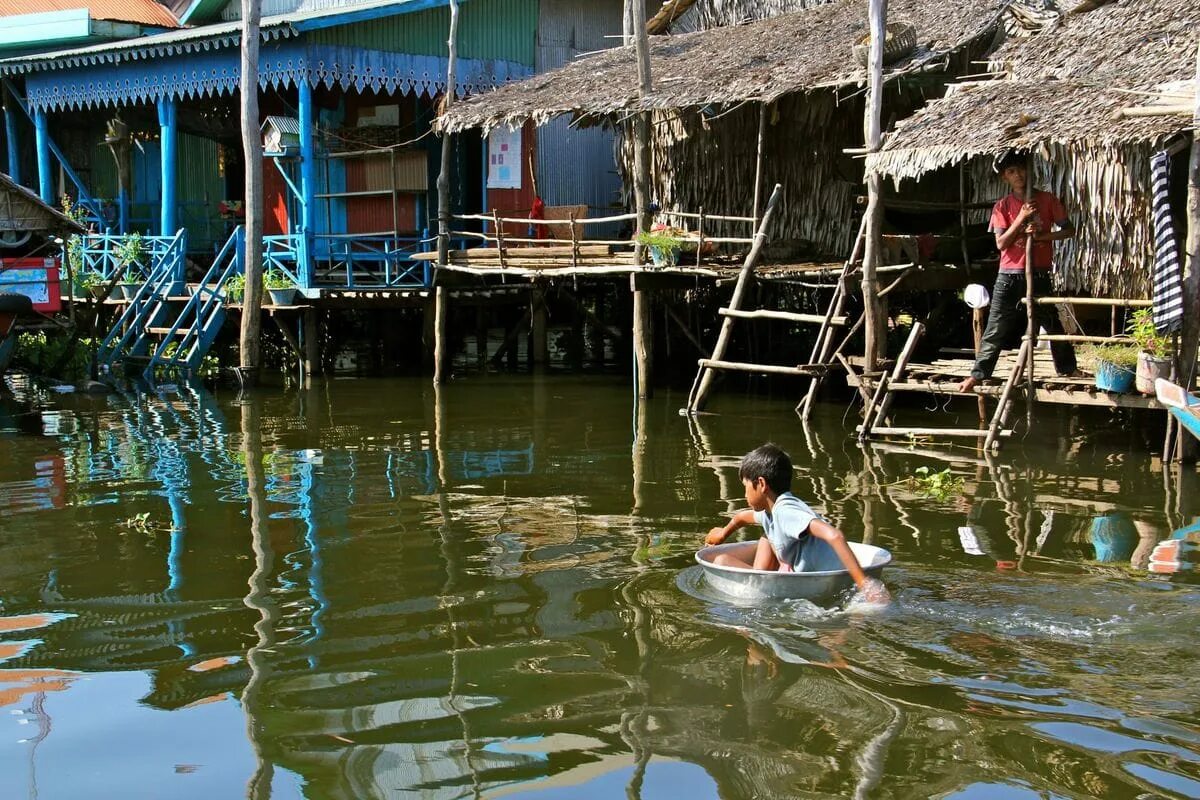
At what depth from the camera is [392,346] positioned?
830 inches

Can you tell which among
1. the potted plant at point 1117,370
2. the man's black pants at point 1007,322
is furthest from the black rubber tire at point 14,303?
the potted plant at point 1117,370

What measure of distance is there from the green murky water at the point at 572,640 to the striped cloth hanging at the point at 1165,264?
4.17 ft

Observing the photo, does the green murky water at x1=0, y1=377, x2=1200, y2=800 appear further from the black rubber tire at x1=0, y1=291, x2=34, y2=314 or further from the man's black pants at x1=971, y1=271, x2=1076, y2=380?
the black rubber tire at x1=0, y1=291, x2=34, y2=314

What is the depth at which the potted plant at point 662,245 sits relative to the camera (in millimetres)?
14391

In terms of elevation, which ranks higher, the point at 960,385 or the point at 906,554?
the point at 960,385

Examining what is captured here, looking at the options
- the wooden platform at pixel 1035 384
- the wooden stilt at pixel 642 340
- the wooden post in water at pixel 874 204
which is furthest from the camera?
the wooden stilt at pixel 642 340

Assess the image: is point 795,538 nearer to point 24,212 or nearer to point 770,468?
point 770,468

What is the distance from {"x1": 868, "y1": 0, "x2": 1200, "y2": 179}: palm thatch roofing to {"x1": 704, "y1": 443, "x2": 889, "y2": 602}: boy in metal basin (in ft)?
17.8

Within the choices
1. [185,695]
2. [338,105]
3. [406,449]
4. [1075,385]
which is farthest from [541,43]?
[185,695]

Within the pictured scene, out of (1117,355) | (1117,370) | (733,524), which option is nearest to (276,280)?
(1117,355)

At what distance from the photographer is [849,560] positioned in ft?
18.9

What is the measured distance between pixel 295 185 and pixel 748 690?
1558cm

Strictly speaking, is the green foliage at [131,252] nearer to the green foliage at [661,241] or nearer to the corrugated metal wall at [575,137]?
the corrugated metal wall at [575,137]

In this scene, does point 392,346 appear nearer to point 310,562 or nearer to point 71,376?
point 71,376
